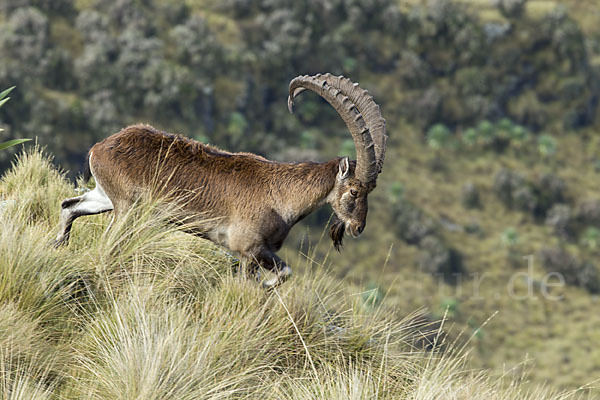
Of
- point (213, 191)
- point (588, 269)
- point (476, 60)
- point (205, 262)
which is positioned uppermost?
point (213, 191)

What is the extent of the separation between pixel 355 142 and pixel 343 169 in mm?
270

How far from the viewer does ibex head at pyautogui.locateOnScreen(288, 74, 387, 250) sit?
6.14 m

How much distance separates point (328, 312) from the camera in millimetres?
6543

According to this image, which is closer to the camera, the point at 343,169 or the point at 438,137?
the point at 343,169

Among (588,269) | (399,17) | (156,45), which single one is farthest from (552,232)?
(156,45)

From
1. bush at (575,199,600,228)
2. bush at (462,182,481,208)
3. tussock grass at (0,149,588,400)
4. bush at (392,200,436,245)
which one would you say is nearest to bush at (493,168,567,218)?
bush at (575,199,600,228)

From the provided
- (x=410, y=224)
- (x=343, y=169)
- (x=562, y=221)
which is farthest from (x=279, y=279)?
(x=562, y=221)

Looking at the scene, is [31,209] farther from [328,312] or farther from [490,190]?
[490,190]

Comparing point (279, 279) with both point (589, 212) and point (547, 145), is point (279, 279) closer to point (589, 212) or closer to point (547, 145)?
point (589, 212)

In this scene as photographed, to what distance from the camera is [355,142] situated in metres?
6.32

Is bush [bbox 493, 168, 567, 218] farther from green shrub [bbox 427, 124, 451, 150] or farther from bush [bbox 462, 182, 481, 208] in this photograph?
green shrub [bbox 427, 124, 451, 150]

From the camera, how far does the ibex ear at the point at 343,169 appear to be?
634cm

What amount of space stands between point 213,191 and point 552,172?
90.6 meters

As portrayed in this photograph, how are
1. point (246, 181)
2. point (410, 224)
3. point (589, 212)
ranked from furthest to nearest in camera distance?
point (589, 212) → point (410, 224) → point (246, 181)
